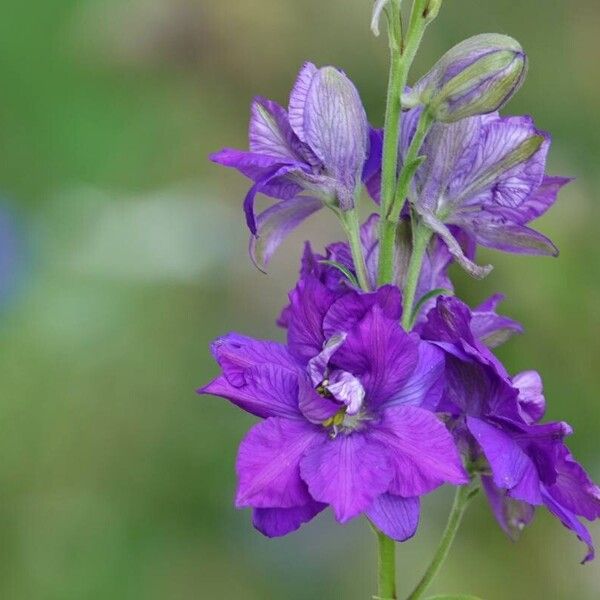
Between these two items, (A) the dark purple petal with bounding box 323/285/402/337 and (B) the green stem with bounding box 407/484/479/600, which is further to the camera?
(B) the green stem with bounding box 407/484/479/600

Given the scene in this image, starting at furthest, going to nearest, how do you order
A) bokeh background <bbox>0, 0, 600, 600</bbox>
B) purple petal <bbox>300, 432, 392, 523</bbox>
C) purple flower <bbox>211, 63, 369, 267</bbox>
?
bokeh background <bbox>0, 0, 600, 600</bbox>
purple flower <bbox>211, 63, 369, 267</bbox>
purple petal <bbox>300, 432, 392, 523</bbox>

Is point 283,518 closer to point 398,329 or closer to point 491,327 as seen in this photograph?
point 398,329

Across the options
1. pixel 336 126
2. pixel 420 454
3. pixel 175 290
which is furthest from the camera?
pixel 175 290

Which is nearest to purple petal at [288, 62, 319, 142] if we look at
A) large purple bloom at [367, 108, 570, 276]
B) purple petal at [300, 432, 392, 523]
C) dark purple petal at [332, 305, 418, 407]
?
large purple bloom at [367, 108, 570, 276]

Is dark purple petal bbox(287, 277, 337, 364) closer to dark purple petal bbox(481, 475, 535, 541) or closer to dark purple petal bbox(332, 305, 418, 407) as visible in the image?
dark purple petal bbox(332, 305, 418, 407)

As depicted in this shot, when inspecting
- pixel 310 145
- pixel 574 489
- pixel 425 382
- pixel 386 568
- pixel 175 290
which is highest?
pixel 310 145

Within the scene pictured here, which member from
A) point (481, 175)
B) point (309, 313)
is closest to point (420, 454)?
point (309, 313)

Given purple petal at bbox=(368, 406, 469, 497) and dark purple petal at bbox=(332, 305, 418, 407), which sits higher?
dark purple petal at bbox=(332, 305, 418, 407)
